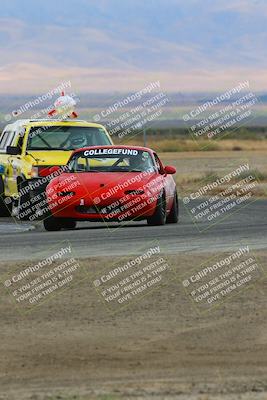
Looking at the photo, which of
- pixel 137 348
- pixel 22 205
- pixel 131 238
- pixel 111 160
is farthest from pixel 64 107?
pixel 137 348

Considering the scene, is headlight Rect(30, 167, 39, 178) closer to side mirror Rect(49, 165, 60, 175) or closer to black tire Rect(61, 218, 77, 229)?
side mirror Rect(49, 165, 60, 175)

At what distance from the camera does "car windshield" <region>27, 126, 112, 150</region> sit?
27.0 meters

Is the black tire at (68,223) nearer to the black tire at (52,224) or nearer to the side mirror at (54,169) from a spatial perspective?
the black tire at (52,224)

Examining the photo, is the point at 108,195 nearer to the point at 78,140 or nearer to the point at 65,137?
the point at 78,140

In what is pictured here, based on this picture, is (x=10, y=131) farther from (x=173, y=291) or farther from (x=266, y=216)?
(x=173, y=291)

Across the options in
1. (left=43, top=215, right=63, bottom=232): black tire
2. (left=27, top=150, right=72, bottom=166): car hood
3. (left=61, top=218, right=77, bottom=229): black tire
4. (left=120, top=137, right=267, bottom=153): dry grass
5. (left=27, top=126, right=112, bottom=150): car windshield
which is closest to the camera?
(left=43, top=215, right=63, bottom=232): black tire

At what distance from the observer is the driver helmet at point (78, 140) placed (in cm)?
2733

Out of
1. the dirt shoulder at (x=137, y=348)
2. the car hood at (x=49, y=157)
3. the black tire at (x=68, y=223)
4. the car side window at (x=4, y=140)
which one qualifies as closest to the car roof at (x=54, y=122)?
the car side window at (x=4, y=140)

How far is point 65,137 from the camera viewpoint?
27828 mm

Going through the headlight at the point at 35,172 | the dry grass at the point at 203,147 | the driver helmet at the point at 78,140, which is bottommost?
the dry grass at the point at 203,147

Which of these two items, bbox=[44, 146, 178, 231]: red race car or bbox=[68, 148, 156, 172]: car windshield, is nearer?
bbox=[44, 146, 178, 231]: red race car

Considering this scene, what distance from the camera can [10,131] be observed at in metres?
28.8

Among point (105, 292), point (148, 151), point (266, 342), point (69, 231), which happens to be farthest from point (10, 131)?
point (266, 342)

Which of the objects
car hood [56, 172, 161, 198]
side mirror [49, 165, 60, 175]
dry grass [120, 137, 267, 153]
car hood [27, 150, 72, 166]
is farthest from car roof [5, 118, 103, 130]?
dry grass [120, 137, 267, 153]
